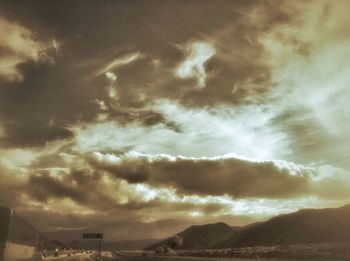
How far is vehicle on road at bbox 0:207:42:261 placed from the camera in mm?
24703

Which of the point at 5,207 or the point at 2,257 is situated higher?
the point at 5,207

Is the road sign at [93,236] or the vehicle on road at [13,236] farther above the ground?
the road sign at [93,236]

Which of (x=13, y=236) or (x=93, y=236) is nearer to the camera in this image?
(x=13, y=236)

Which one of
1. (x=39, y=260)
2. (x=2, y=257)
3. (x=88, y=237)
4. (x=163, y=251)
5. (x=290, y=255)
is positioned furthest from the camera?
(x=163, y=251)

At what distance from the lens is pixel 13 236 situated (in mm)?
26312

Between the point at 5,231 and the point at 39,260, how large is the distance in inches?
750

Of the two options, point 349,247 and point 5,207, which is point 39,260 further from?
point 349,247

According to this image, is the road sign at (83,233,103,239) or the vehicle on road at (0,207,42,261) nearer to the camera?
the vehicle on road at (0,207,42,261)

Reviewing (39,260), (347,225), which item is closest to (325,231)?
(347,225)

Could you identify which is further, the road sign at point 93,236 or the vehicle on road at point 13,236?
the road sign at point 93,236

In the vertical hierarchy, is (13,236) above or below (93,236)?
below

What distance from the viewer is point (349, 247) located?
98625 millimetres

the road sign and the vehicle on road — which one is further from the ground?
the road sign

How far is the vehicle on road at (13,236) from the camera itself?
24703mm
